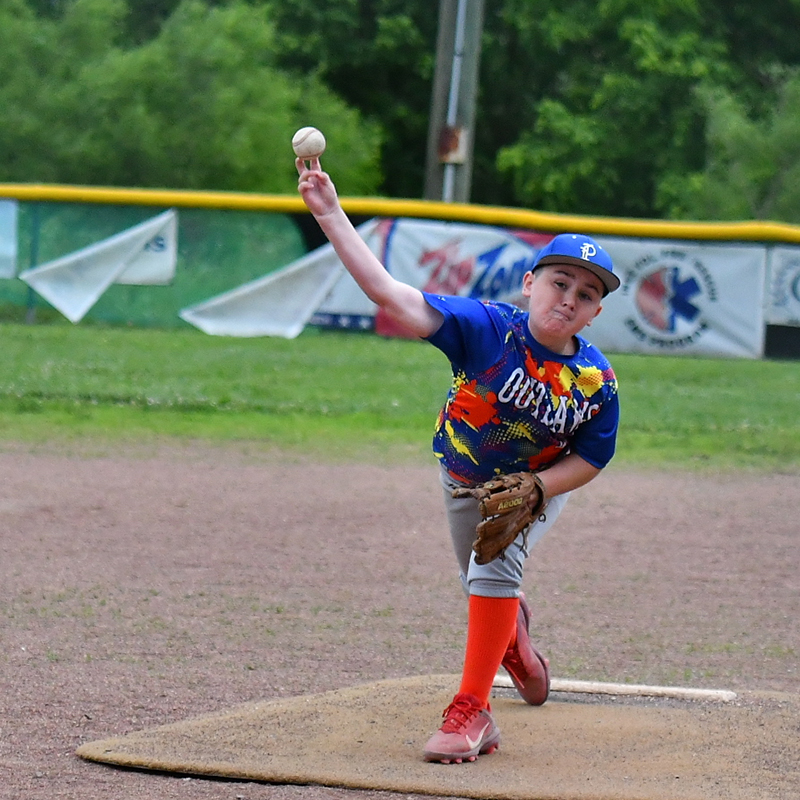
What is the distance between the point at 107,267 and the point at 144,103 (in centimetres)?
603

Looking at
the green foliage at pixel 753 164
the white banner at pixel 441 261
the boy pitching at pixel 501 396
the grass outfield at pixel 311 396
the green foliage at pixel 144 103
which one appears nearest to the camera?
the boy pitching at pixel 501 396

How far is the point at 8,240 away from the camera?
13172 millimetres

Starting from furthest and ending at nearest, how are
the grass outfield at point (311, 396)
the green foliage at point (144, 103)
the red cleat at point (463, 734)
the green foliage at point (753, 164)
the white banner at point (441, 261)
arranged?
the green foliage at point (753, 164)
the green foliage at point (144, 103)
the white banner at point (441, 261)
the grass outfield at point (311, 396)
the red cleat at point (463, 734)

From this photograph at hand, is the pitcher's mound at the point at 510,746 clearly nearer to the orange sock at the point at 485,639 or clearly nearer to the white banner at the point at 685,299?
the orange sock at the point at 485,639

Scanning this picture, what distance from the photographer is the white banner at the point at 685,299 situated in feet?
42.4

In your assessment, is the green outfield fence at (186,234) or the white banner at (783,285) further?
the green outfield fence at (186,234)

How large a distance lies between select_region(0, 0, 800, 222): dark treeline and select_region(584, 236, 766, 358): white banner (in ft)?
19.7

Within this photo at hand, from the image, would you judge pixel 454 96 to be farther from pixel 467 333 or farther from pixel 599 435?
pixel 467 333

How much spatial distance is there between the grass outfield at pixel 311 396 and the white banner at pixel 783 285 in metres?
0.50

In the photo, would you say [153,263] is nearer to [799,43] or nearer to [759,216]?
[759,216]

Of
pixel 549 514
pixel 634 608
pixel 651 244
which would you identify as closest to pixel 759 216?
pixel 651 244

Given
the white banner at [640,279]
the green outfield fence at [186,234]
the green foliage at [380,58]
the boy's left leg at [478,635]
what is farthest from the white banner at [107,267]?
the green foliage at [380,58]

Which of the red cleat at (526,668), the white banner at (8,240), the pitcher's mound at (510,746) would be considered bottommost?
the pitcher's mound at (510,746)

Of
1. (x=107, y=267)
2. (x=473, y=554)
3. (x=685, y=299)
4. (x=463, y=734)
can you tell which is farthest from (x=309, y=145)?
(x=107, y=267)
